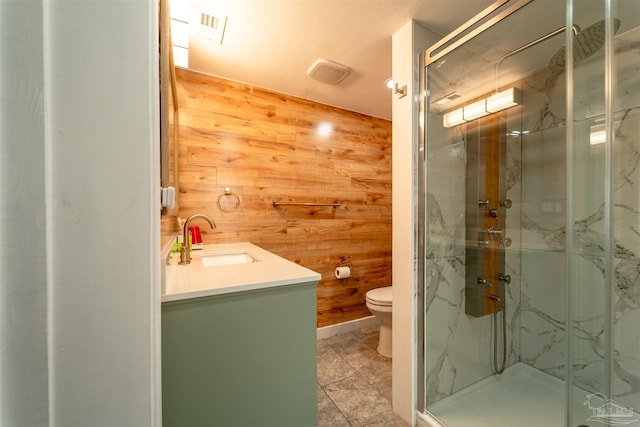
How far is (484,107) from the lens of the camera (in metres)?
1.65

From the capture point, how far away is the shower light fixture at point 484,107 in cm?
157

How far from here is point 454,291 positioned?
1608 millimetres

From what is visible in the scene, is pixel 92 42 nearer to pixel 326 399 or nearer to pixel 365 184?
pixel 326 399

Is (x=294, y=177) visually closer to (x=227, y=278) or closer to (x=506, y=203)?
(x=227, y=278)

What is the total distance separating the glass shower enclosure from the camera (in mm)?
1113

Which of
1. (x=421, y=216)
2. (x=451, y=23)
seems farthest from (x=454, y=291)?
(x=451, y=23)

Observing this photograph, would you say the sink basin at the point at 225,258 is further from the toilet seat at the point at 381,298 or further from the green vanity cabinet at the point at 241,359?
the toilet seat at the point at 381,298

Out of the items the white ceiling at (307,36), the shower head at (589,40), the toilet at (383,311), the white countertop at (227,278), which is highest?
the white ceiling at (307,36)

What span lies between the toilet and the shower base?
601 mm

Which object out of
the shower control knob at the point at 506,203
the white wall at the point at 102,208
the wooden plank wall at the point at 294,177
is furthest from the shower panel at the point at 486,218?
the white wall at the point at 102,208

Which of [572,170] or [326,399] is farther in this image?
[326,399]

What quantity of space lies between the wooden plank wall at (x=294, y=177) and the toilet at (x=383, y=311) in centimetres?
49

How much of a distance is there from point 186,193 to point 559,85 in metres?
2.54

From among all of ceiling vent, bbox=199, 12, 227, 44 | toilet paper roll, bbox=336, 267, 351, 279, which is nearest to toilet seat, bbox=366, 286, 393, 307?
toilet paper roll, bbox=336, 267, 351, 279
